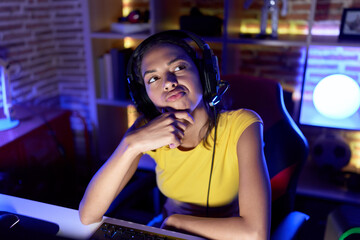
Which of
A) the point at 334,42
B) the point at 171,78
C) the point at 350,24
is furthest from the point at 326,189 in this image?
the point at 171,78

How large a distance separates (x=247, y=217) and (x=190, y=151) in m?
0.37

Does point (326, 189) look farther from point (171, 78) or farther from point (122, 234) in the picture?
point (122, 234)

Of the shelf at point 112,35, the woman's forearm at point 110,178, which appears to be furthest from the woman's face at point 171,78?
the shelf at point 112,35

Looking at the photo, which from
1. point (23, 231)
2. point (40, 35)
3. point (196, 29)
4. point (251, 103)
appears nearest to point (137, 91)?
point (251, 103)

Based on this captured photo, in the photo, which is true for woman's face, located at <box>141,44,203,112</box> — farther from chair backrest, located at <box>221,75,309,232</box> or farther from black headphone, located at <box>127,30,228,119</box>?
chair backrest, located at <box>221,75,309,232</box>

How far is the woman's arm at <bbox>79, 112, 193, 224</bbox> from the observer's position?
0.99 metres

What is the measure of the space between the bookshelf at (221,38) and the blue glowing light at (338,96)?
9.9 inches

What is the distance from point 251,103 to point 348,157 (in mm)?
1472

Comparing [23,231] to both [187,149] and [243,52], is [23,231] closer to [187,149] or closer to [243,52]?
[187,149]

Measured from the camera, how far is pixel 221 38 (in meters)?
2.11

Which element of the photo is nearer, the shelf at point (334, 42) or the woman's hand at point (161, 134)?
the woman's hand at point (161, 134)

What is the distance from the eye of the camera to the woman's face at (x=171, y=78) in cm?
111

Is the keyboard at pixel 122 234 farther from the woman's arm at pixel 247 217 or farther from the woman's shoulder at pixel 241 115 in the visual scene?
the woman's shoulder at pixel 241 115

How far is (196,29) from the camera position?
2.17 metres
